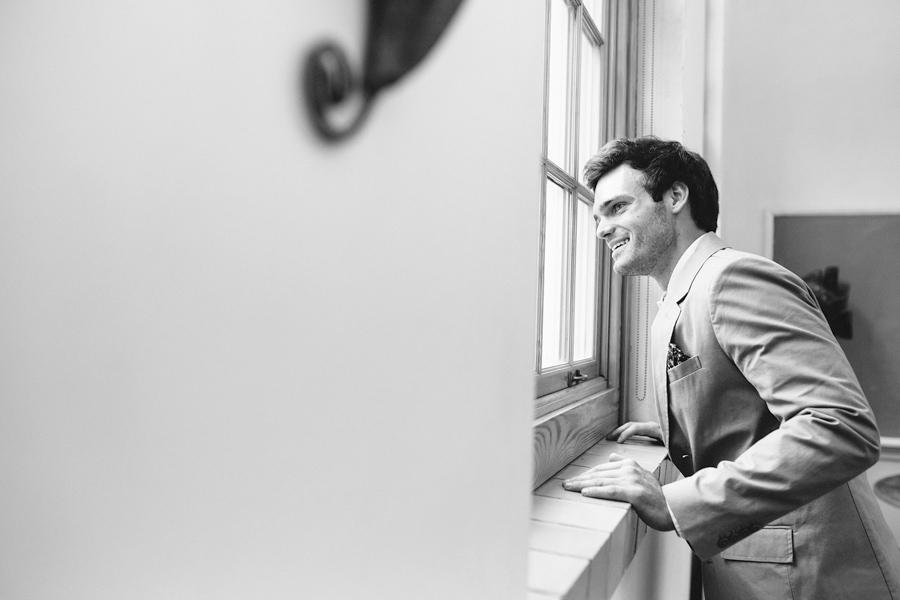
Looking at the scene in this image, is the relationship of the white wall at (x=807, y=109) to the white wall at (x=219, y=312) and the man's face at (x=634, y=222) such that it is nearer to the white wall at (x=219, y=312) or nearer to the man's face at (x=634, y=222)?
the man's face at (x=634, y=222)

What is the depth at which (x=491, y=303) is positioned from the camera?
451 millimetres

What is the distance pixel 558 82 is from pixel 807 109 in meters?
1.79

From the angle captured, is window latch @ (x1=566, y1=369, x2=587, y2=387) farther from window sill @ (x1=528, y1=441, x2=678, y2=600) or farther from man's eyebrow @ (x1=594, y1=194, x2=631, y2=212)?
man's eyebrow @ (x1=594, y1=194, x2=631, y2=212)

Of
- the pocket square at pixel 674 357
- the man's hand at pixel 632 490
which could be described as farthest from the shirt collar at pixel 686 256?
the man's hand at pixel 632 490

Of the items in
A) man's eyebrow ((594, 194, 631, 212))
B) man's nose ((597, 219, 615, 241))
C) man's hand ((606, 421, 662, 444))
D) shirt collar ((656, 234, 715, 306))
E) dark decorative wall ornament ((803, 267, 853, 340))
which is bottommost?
man's hand ((606, 421, 662, 444))

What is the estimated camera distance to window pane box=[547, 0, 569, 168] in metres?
1.35

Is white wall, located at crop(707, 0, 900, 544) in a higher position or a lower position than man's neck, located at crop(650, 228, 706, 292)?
higher

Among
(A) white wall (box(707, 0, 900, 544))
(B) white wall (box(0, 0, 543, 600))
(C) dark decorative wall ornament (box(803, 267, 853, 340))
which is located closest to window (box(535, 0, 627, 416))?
(B) white wall (box(0, 0, 543, 600))

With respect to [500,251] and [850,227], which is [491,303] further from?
[850,227]

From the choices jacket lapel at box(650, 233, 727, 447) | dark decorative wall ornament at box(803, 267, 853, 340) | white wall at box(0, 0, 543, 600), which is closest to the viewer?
white wall at box(0, 0, 543, 600)

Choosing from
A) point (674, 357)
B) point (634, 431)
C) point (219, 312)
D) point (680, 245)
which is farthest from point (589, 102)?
point (219, 312)

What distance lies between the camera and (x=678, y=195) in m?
1.50

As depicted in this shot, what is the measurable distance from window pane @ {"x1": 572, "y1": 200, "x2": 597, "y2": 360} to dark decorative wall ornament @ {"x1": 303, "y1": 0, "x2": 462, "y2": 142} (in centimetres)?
132

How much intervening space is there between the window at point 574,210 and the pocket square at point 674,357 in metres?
0.23
